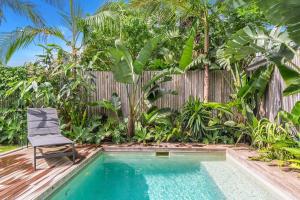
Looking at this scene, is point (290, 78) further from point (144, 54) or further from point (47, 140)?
point (47, 140)

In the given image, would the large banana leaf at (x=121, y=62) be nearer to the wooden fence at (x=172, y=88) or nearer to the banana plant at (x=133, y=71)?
the banana plant at (x=133, y=71)

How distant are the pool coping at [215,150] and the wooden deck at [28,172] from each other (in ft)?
0.23

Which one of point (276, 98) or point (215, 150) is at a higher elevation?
point (276, 98)

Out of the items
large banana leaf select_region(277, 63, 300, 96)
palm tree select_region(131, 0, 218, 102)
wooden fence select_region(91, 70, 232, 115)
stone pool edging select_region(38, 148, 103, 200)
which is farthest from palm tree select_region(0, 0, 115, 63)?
large banana leaf select_region(277, 63, 300, 96)

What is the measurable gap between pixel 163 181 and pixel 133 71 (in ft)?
12.2

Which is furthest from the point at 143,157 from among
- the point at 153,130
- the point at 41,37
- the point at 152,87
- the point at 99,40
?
the point at 99,40

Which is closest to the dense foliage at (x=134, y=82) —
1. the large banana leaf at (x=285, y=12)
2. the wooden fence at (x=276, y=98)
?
the wooden fence at (x=276, y=98)

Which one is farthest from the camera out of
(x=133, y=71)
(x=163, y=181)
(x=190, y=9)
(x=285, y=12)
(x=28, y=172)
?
(x=190, y=9)

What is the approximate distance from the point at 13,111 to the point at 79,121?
79.9 inches

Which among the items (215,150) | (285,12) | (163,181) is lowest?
(163,181)

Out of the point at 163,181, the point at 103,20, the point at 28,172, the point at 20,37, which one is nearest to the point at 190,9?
the point at 103,20

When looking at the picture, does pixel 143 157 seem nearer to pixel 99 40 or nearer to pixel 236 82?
pixel 236 82

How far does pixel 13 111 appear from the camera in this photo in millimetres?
8883

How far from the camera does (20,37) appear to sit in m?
8.93
